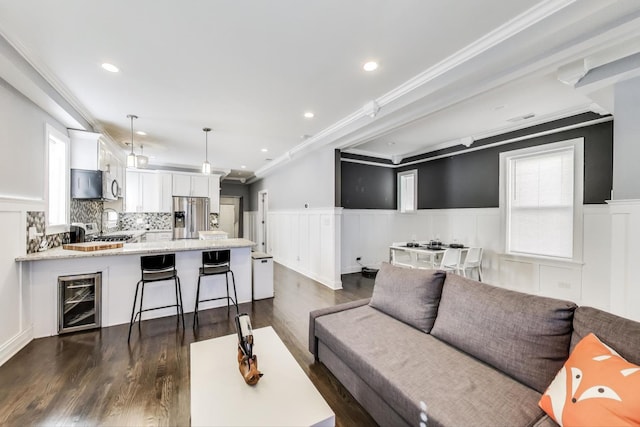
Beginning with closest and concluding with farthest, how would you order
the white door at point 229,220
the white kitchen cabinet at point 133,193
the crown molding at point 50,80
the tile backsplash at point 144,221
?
the crown molding at point 50,80
the white kitchen cabinet at point 133,193
the tile backsplash at point 144,221
the white door at point 229,220

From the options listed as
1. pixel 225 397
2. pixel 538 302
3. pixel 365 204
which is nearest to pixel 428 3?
pixel 538 302

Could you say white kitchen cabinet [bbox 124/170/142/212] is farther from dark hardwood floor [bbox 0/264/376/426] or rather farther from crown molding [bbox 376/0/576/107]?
crown molding [bbox 376/0/576/107]

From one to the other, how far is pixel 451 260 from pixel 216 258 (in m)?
3.66

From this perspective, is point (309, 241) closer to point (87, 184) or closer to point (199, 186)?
point (199, 186)

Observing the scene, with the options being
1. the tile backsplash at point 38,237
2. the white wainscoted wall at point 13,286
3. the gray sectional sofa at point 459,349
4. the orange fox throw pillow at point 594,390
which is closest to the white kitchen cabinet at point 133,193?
the tile backsplash at point 38,237

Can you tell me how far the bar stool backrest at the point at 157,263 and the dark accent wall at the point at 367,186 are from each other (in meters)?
3.54

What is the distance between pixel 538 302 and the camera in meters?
1.50

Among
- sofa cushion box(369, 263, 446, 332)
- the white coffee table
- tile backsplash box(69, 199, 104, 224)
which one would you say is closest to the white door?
tile backsplash box(69, 199, 104, 224)

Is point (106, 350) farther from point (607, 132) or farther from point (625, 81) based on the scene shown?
point (607, 132)

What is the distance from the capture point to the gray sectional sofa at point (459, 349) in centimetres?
122

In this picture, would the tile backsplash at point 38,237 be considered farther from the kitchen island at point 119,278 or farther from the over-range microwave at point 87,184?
the over-range microwave at point 87,184

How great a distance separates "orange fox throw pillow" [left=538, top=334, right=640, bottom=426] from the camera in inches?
37.1

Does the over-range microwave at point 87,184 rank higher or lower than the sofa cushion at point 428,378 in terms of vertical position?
higher

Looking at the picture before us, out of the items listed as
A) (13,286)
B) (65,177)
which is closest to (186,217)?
(65,177)
